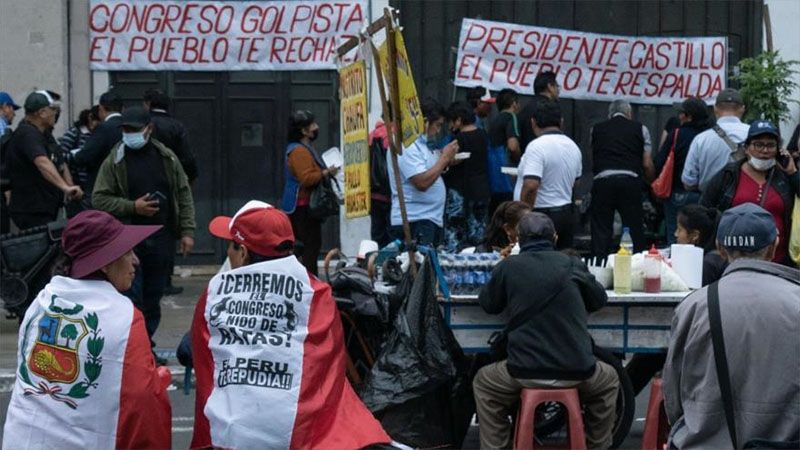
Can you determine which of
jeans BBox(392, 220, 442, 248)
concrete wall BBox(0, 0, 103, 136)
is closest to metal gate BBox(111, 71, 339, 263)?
concrete wall BBox(0, 0, 103, 136)

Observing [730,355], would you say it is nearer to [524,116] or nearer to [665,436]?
[665,436]

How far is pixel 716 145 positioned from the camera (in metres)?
11.2

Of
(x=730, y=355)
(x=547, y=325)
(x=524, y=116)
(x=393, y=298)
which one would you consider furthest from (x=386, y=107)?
(x=524, y=116)

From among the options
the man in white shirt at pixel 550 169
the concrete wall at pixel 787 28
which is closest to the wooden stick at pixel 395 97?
the man in white shirt at pixel 550 169

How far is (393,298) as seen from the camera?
7.84 meters

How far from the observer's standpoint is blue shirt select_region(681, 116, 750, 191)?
11195 mm

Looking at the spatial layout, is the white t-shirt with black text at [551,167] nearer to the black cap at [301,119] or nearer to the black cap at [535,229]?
the black cap at [301,119]

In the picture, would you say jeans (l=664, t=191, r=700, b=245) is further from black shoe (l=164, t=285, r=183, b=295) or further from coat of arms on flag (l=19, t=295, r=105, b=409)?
coat of arms on flag (l=19, t=295, r=105, b=409)

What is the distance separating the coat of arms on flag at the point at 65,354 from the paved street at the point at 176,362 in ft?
9.73

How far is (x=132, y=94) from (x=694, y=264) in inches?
326

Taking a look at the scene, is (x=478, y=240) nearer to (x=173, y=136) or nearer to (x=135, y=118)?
(x=173, y=136)

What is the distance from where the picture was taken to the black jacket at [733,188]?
29.2 ft

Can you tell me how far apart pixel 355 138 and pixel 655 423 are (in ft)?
7.77

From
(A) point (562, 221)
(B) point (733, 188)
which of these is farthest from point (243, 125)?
(B) point (733, 188)
